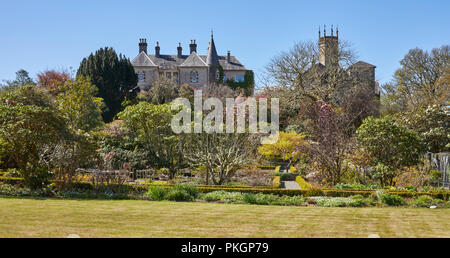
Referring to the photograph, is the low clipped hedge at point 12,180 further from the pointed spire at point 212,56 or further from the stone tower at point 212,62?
the pointed spire at point 212,56

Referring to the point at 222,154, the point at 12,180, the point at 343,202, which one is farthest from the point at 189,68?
the point at 343,202

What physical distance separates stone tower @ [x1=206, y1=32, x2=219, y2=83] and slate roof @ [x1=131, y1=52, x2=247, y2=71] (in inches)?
32.5

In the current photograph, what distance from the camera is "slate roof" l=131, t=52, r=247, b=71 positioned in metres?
51.5

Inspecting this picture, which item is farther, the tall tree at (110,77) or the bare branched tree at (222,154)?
the tall tree at (110,77)

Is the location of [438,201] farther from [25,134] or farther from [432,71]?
[432,71]

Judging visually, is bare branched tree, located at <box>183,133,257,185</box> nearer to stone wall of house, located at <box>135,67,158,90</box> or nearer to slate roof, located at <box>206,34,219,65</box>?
slate roof, located at <box>206,34,219,65</box>

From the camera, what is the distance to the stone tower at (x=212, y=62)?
1994 inches

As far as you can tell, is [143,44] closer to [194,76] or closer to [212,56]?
[194,76]

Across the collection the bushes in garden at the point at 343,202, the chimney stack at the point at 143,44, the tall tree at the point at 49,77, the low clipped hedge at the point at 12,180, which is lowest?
the bushes in garden at the point at 343,202

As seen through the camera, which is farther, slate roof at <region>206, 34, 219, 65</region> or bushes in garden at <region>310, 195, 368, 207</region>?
slate roof at <region>206, 34, 219, 65</region>

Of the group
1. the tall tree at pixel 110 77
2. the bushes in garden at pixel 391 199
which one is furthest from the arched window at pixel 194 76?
the bushes in garden at pixel 391 199

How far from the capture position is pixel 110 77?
4031cm

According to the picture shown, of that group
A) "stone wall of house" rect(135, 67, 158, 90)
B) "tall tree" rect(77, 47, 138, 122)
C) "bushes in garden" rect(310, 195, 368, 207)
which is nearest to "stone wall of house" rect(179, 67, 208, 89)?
"stone wall of house" rect(135, 67, 158, 90)
